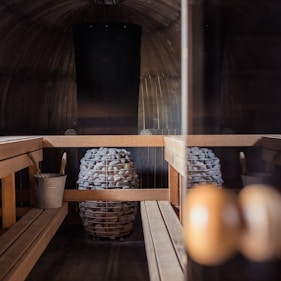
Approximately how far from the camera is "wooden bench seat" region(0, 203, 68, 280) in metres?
1.47

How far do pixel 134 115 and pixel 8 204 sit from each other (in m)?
1.40

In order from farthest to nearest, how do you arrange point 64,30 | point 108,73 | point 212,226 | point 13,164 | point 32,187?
point 64,30 → point 108,73 → point 32,187 → point 13,164 → point 212,226

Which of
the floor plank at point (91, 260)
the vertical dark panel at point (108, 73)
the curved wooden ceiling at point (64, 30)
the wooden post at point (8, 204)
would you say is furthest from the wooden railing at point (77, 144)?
the curved wooden ceiling at point (64, 30)

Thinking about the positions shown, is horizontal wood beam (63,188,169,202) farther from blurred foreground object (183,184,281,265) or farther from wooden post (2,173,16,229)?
blurred foreground object (183,184,281,265)

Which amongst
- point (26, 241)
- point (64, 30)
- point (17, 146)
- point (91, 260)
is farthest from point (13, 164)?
point (64, 30)

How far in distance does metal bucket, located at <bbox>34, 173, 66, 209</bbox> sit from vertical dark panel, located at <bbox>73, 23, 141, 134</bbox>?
0.93 metres

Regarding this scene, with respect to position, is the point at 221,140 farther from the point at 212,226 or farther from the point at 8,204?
the point at 8,204

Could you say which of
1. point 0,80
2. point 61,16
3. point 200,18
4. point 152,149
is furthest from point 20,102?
point 200,18

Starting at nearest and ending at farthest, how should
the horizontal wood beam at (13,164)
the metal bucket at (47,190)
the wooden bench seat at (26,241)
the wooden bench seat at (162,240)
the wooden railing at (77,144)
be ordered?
1. the wooden bench seat at (162,240)
2. the wooden bench seat at (26,241)
3. the horizontal wood beam at (13,164)
4. the wooden railing at (77,144)
5. the metal bucket at (47,190)

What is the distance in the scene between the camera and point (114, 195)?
265 cm

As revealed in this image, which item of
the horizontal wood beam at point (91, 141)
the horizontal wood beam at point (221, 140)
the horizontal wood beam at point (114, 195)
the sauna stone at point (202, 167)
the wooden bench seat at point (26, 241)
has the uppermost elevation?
the horizontal wood beam at point (221, 140)

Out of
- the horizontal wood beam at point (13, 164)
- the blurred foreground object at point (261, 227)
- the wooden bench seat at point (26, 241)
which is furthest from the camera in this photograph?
the horizontal wood beam at point (13, 164)

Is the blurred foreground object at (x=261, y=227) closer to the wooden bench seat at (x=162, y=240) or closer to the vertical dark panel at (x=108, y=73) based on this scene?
the wooden bench seat at (x=162, y=240)

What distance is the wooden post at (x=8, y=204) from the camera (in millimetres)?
2182
